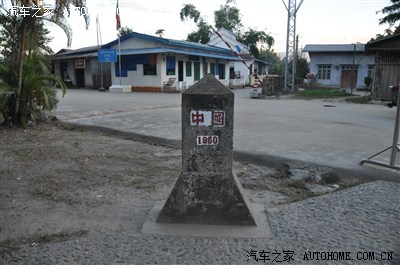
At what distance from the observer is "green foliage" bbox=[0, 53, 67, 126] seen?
841 centimetres

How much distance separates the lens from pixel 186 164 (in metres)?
3.46

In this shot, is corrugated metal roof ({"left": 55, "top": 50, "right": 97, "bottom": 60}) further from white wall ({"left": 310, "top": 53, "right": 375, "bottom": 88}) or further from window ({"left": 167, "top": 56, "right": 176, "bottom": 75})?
white wall ({"left": 310, "top": 53, "right": 375, "bottom": 88})

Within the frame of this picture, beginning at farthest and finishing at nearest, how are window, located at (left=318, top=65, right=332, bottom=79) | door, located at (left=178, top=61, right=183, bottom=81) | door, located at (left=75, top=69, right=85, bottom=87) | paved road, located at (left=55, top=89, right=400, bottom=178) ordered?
window, located at (left=318, top=65, right=332, bottom=79) < door, located at (left=75, top=69, right=85, bottom=87) < door, located at (left=178, top=61, right=183, bottom=81) < paved road, located at (left=55, top=89, right=400, bottom=178)

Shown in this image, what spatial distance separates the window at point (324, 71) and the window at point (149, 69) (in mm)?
17364

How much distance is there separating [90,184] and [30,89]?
5024mm

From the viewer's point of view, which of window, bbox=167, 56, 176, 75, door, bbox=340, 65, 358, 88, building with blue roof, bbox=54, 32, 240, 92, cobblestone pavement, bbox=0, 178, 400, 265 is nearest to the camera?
cobblestone pavement, bbox=0, 178, 400, 265

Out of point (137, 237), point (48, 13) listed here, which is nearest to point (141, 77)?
point (48, 13)

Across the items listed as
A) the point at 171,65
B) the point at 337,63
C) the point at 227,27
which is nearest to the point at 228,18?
the point at 227,27

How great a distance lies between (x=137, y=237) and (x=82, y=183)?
1806mm

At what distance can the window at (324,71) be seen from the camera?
3462 centimetres

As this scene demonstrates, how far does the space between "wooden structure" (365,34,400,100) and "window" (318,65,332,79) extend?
16.3 metres

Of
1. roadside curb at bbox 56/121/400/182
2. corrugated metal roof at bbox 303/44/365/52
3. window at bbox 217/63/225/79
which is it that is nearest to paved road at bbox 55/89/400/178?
roadside curb at bbox 56/121/400/182

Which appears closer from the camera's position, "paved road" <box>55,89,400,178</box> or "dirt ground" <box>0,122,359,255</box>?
"dirt ground" <box>0,122,359,255</box>

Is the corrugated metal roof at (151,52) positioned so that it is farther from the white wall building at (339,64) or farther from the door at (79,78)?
the white wall building at (339,64)
